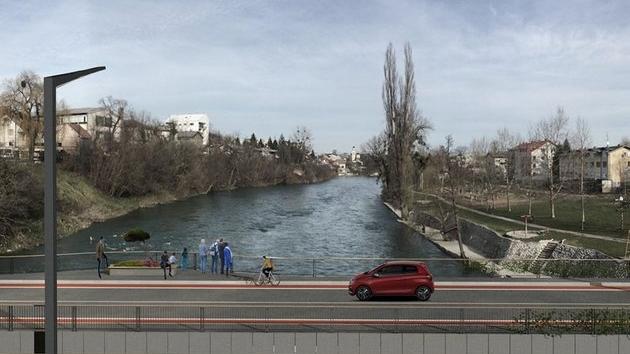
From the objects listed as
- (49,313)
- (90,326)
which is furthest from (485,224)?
(49,313)

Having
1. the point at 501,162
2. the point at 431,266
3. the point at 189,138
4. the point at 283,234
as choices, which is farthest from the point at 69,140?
the point at 431,266

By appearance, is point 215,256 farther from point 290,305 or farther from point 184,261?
point 290,305

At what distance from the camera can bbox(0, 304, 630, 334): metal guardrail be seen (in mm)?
15852

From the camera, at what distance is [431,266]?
1267 inches

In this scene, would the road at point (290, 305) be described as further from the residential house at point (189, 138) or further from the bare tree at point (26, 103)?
the residential house at point (189, 138)

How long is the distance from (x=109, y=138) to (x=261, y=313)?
82193 millimetres

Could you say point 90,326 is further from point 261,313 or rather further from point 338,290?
point 338,290

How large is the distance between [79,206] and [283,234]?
27992 millimetres

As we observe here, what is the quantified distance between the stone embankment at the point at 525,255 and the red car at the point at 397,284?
8754 mm

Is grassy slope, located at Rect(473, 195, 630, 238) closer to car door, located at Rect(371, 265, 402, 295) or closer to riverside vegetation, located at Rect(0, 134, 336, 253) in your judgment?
car door, located at Rect(371, 265, 402, 295)

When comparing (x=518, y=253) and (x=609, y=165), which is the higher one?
(x=609, y=165)

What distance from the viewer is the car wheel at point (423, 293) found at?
21.0m

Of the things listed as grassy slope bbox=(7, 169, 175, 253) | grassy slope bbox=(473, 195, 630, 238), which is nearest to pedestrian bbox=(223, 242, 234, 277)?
grassy slope bbox=(473, 195, 630, 238)

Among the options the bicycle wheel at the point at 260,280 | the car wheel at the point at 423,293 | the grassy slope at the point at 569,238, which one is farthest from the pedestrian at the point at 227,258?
the grassy slope at the point at 569,238
